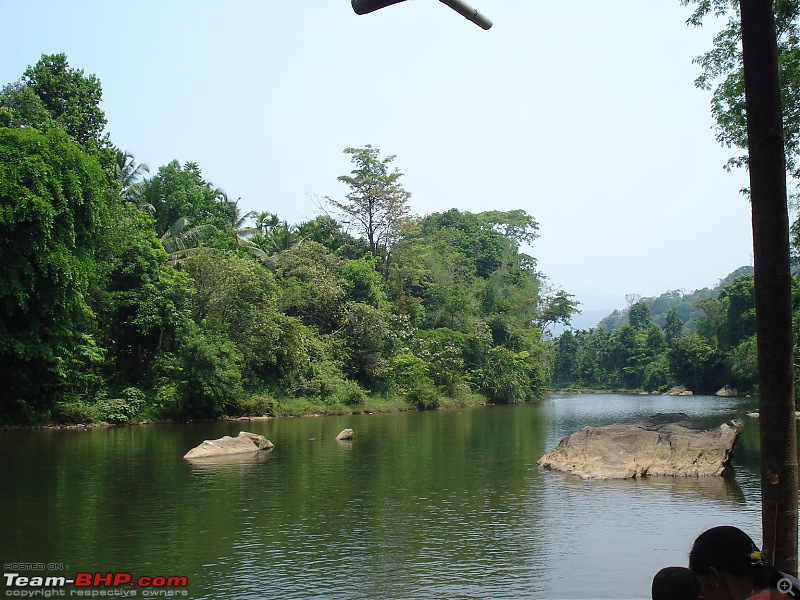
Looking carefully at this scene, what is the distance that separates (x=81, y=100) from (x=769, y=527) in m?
30.7

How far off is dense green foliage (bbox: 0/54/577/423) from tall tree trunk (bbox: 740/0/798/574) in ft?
63.7

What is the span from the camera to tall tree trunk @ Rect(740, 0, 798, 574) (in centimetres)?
416

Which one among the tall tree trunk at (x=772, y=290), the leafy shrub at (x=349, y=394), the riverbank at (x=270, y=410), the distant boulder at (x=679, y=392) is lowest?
the distant boulder at (x=679, y=392)

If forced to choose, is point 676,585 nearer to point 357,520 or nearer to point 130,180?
point 357,520

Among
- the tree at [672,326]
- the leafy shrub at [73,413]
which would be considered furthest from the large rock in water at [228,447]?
the tree at [672,326]

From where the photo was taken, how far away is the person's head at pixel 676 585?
9.77 ft

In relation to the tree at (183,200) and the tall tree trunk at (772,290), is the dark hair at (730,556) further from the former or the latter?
the tree at (183,200)

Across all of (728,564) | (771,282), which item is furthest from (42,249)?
(728,564)

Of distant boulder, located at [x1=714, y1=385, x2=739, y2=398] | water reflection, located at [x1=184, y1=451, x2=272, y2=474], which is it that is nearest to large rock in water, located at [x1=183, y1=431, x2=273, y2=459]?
water reflection, located at [x1=184, y1=451, x2=272, y2=474]

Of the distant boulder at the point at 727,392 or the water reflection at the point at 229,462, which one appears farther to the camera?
the distant boulder at the point at 727,392

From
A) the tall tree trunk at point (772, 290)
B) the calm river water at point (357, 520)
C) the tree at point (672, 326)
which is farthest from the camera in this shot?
the tree at point (672, 326)

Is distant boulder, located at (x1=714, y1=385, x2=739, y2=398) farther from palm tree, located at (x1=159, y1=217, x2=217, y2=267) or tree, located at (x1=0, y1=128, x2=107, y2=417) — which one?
tree, located at (x1=0, y1=128, x2=107, y2=417)

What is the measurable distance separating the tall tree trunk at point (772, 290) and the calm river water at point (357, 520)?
165 inches

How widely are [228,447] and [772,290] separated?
1725cm
